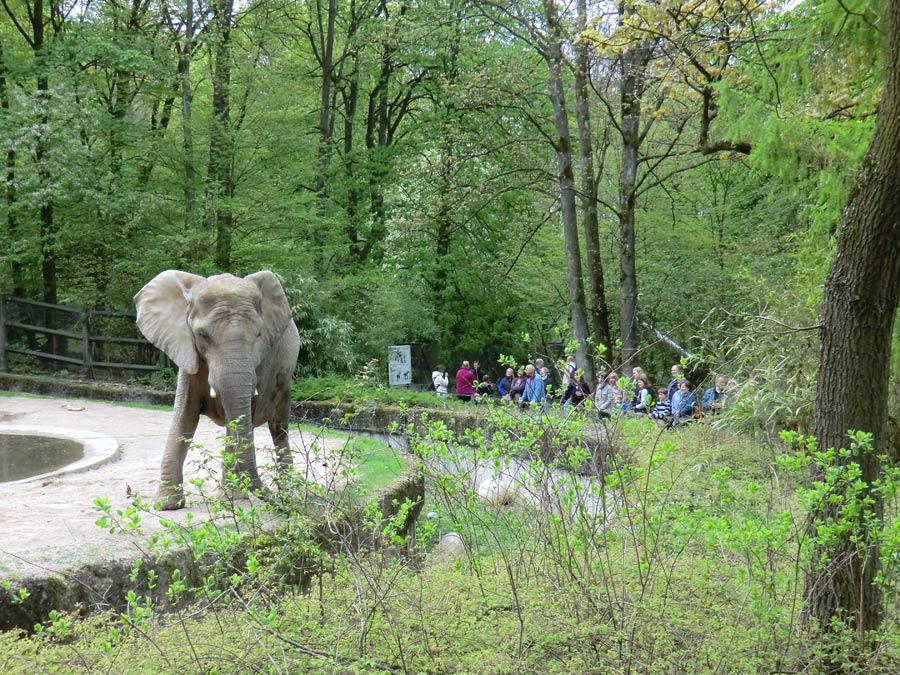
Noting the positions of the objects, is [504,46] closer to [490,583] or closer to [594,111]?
[594,111]

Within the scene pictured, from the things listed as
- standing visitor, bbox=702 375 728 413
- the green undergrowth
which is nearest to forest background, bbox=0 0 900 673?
standing visitor, bbox=702 375 728 413

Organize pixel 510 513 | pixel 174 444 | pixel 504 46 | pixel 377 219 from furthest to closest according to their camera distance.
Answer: pixel 377 219 → pixel 504 46 → pixel 174 444 → pixel 510 513

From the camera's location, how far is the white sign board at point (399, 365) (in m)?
22.8

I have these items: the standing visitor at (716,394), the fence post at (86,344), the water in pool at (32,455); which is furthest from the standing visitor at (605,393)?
the fence post at (86,344)

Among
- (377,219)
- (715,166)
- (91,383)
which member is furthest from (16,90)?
(715,166)

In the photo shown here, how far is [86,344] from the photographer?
74.7 ft

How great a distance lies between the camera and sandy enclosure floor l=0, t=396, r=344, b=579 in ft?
21.1

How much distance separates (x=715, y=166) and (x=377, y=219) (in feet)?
32.6

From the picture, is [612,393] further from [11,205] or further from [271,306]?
[11,205]

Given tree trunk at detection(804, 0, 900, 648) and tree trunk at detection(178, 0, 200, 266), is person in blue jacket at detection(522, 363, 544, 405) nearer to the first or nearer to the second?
tree trunk at detection(178, 0, 200, 266)

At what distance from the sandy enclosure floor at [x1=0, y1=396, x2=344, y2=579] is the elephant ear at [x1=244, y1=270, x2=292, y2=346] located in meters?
1.21

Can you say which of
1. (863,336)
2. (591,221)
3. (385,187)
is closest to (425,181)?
(591,221)

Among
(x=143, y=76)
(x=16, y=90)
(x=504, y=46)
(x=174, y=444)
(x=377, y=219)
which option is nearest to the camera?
(x=174, y=444)

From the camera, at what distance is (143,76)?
2358 cm
